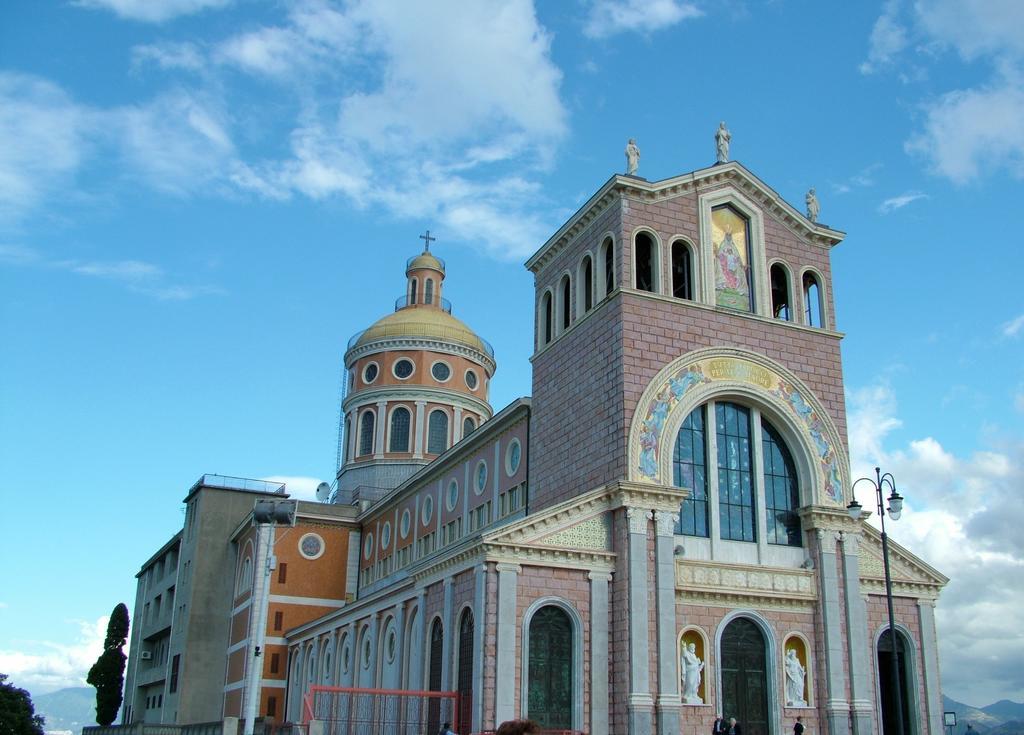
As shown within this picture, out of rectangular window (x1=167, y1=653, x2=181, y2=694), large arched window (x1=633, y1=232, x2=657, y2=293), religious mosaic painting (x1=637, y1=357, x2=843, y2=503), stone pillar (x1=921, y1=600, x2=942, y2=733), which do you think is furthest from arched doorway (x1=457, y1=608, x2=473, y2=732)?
rectangular window (x1=167, y1=653, x2=181, y2=694)

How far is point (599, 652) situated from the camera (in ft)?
91.6

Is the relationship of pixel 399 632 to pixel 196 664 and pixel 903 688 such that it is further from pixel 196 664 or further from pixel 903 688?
pixel 196 664

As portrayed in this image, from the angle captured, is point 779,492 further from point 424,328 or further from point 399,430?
point 424,328

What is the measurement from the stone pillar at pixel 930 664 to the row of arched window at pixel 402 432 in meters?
32.5

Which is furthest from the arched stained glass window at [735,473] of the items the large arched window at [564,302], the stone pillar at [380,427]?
the stone pillar at [380,427]

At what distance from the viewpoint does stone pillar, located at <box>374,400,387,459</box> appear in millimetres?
61125

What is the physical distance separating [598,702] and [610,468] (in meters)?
6.37

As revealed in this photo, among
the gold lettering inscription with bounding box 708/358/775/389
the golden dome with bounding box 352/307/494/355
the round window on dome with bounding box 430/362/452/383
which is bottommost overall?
the gold lettering inscription with bounding box 708/358/775/389

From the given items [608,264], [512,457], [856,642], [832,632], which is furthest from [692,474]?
[512,457]

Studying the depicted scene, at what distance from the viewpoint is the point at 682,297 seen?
33000 mm

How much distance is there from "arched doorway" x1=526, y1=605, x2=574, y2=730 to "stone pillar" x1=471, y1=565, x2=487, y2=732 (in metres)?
1.35

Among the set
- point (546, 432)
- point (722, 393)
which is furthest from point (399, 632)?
point (722, 393)

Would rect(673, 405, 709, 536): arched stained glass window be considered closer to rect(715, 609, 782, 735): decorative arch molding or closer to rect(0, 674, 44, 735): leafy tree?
rect(715, 609, 782, 735): decorative arch molding

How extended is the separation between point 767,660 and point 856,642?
282cm
